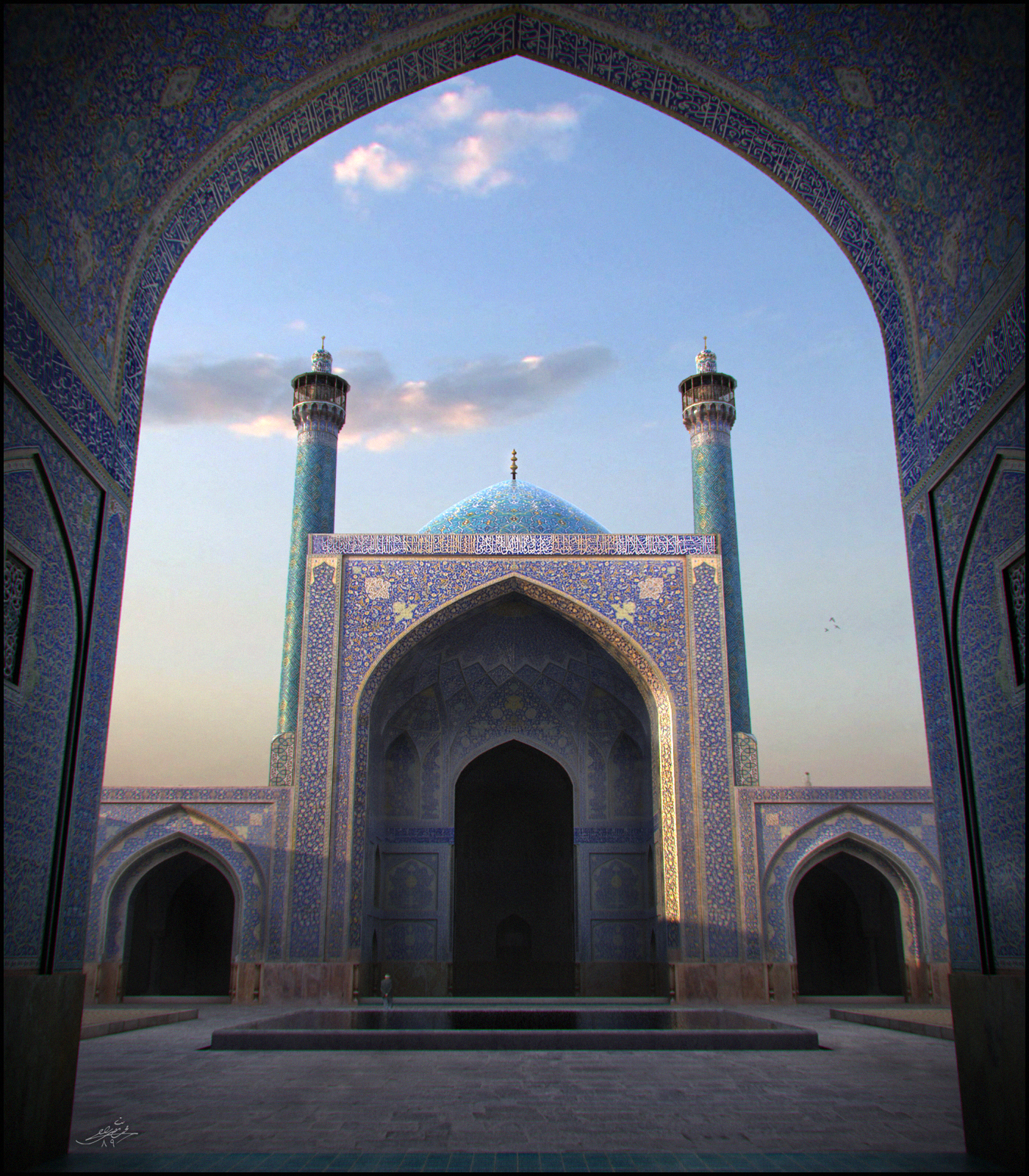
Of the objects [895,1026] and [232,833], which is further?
[232,833]

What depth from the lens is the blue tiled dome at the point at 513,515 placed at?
12.5m

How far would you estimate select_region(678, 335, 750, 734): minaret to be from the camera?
425 inches

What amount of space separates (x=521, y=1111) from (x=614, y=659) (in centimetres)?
756

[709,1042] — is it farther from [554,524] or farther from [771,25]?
[554,524]

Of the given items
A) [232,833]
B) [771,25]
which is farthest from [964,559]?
[232,833]

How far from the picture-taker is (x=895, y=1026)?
6.99m

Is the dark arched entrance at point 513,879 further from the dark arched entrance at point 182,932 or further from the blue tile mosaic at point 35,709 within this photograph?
the blue tile mosaic at point 35,709

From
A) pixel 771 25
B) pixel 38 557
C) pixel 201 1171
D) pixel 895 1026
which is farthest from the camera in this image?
pixel 895 1026

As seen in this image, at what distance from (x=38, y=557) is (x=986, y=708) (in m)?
2.84

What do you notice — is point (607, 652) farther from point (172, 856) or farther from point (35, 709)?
point (35, 709)

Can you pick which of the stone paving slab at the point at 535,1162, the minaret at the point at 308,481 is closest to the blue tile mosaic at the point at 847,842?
the minaret at the point at 308,481

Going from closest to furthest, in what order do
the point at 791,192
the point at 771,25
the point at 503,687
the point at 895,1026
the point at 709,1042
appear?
1. the point at 771,25
2. the point at 791,192
3. the point at 709,1042
4. the point at 895,1026
5. the point at 503,687
